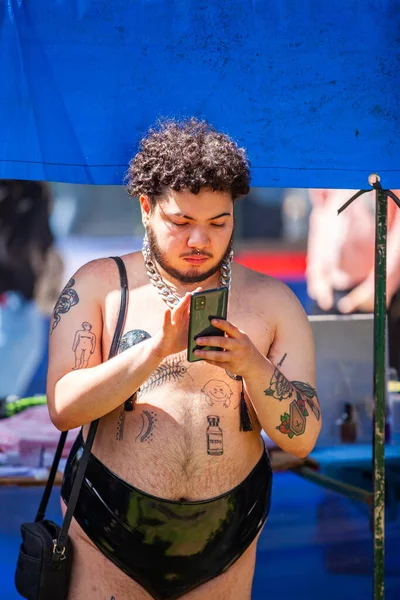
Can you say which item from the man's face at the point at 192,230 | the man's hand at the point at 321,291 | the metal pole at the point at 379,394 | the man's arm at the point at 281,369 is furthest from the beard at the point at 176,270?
the man's hand at the point at 321,291

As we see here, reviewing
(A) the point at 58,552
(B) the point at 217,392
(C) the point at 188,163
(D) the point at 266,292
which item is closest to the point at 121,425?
(B) the point at 217,392

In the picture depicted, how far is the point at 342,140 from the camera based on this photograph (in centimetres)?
270

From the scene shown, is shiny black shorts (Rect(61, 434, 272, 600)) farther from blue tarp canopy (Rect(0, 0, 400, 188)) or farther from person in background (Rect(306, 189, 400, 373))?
person in background (Rect(306, 189, 400, 373))

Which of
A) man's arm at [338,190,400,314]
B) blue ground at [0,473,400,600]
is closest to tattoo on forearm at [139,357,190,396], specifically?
blue ground at [0,473,400,600]

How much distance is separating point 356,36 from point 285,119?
0.37 metres

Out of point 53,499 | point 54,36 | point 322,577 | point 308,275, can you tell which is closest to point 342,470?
point 322,577

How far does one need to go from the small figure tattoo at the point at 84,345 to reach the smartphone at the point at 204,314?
42 centimetres

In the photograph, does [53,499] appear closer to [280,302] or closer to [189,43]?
[280,302]

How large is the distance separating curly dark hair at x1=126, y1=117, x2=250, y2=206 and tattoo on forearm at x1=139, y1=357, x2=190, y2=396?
50cm

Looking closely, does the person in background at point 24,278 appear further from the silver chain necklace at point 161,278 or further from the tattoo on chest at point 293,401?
the tattoo on chest at point 293,401

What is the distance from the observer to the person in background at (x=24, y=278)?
4.35m

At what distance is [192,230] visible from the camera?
2311mm

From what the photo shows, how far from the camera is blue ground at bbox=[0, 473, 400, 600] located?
388cm

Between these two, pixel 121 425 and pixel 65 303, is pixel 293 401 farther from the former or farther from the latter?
pixel 65 303
